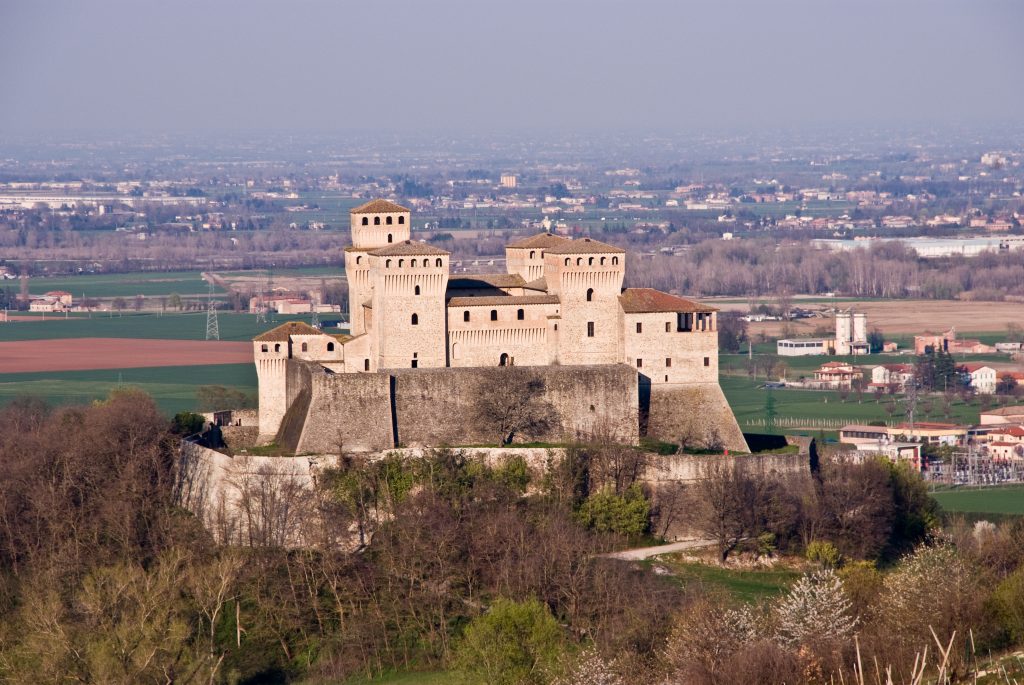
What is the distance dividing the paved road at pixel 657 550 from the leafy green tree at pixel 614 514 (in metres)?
0.44

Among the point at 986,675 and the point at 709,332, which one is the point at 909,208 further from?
the point at 986,675

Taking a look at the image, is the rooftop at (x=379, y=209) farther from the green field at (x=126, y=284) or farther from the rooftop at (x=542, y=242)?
the green field at (x=126, y=284)

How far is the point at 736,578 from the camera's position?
36.9 m

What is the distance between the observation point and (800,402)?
6600 cm

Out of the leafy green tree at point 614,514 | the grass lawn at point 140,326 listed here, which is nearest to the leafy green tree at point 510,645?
the leafy green tree at point 614,514

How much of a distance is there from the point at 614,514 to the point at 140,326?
165ft

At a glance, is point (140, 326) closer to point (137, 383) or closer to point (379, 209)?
point (137, 383)

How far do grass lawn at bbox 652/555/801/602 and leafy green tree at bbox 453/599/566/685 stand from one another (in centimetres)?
404

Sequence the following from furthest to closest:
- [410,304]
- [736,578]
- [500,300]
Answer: [500,300], [410,304], [736,578]

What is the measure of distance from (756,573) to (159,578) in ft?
34.3

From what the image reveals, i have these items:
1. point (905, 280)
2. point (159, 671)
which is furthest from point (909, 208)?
point (159, 671)

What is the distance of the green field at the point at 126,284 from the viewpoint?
104250 millimetres

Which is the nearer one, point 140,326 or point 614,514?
point 614,514

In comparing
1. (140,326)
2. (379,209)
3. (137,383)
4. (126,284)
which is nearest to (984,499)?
(379,209)
